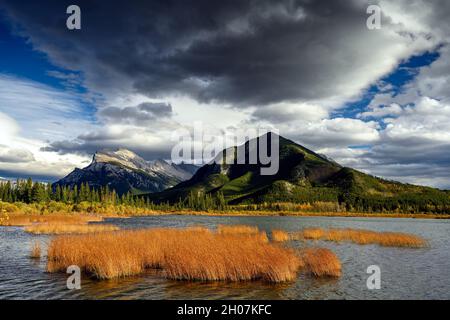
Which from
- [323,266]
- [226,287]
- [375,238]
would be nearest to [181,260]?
[226,287]

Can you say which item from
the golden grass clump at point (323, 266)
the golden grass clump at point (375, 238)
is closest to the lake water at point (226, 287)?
the golden grass clump at point (323, 266)

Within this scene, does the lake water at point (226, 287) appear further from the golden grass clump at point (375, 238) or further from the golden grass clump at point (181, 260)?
the golden grass clump at point (375, 238)

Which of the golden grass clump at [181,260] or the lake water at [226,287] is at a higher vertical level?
the golden grass clump at [181,260]

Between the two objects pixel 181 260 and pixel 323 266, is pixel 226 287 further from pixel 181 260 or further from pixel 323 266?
pixel 323 266

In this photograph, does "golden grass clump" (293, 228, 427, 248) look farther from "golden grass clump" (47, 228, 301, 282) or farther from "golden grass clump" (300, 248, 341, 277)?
"golden grass clump" (47, 228, 301, 282)

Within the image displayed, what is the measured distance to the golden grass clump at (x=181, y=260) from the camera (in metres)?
25.7

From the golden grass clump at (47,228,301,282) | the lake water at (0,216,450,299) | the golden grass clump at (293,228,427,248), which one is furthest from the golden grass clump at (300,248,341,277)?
the golden grass clump at (293,228,427,248)

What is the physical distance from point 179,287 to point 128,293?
354 cm

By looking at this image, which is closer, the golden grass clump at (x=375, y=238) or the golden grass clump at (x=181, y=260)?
the golden grass clump at (x=181, y=260)

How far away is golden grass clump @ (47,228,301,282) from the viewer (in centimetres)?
2570
